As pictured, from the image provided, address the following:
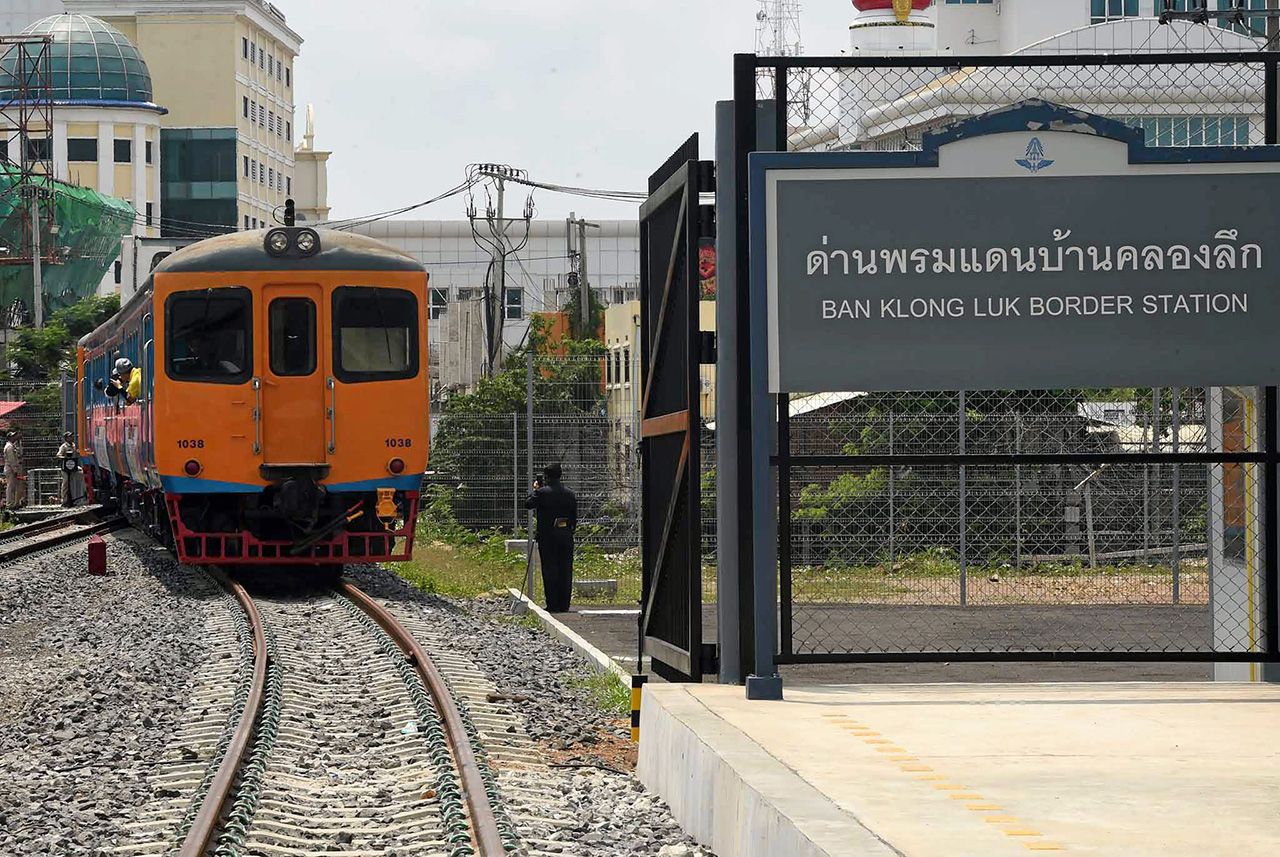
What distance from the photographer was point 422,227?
307 feet

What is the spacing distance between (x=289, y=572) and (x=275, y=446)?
2.73 m

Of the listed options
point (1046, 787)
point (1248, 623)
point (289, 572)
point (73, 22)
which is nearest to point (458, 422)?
point (289, 572)

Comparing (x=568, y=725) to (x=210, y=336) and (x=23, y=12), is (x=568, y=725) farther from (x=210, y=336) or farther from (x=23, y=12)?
(x=23, y=12)

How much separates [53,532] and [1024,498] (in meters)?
16.0

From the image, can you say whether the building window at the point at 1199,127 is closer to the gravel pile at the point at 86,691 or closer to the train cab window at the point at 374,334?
the gravel pile at the point at 86,691

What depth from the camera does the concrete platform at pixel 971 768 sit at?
207 inches

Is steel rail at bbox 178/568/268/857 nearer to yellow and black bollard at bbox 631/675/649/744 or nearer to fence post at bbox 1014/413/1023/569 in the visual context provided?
yellow and black bollard at bbox 631/675/649/744

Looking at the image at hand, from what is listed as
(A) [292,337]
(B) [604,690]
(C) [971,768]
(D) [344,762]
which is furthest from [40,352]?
(C) [971,768]

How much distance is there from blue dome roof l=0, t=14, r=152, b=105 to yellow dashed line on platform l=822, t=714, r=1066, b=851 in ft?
323

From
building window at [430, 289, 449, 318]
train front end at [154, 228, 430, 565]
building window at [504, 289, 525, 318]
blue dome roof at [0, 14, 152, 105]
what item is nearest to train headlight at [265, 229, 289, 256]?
train front end at [154, 228, 430, 565]

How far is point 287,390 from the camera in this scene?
17.8 m

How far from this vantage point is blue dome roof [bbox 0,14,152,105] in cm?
10069

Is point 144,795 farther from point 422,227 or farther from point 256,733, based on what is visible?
point 422,227

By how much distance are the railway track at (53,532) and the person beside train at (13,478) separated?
6.22 metres
